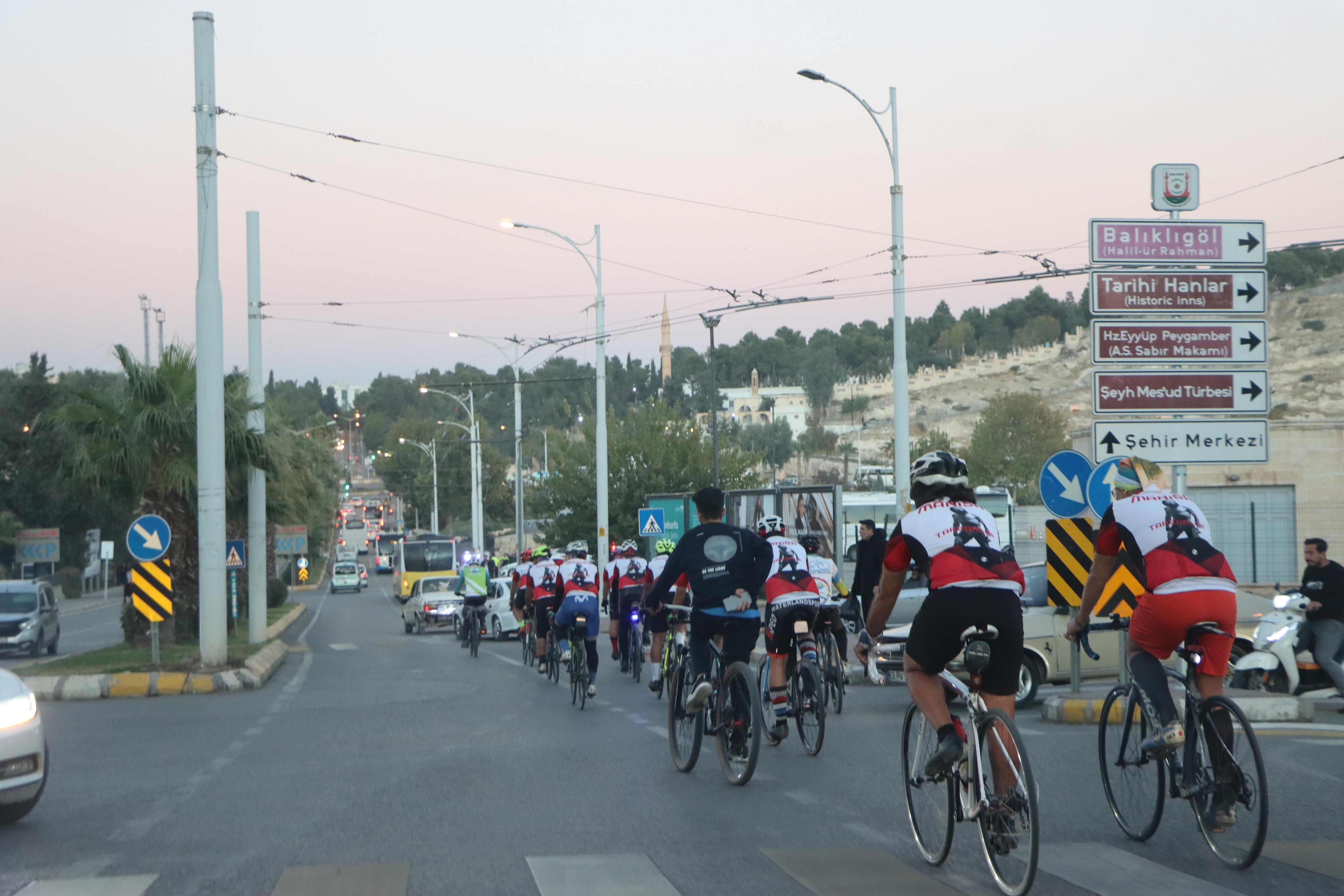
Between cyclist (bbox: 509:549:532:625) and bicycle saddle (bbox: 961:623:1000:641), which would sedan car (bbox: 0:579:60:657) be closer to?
cyclist (bbox: 509:549:532:625)

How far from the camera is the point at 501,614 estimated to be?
30.7 metres

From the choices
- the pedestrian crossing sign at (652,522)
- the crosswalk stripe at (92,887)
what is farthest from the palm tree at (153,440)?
the crosswalk stripe at (92,887)

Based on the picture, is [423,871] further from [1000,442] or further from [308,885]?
[1000,442]

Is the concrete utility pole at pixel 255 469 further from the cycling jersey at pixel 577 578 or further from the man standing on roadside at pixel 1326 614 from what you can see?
the man standing on roadside at pixel 1326 614

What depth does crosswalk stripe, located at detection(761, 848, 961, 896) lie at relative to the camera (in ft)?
19.4

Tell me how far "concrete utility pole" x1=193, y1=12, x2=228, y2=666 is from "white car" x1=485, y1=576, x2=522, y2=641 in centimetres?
1152

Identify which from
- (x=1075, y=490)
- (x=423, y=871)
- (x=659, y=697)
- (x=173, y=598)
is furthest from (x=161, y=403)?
(x=423, y=871)

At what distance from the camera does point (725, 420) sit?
13362 cm

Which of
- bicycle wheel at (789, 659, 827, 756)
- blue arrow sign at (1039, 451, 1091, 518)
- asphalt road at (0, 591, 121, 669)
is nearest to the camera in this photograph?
bicycle wheel at (789, 659, 827, 756)

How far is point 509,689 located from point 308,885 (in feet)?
36.1

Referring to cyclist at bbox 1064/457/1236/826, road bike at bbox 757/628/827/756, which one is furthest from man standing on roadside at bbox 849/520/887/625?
cyclist at bbox 1064/457/1236/826

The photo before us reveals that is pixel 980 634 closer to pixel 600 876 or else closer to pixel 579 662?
pixel 600 876

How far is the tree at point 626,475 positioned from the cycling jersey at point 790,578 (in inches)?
1585

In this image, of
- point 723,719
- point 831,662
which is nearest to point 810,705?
point 723,719
